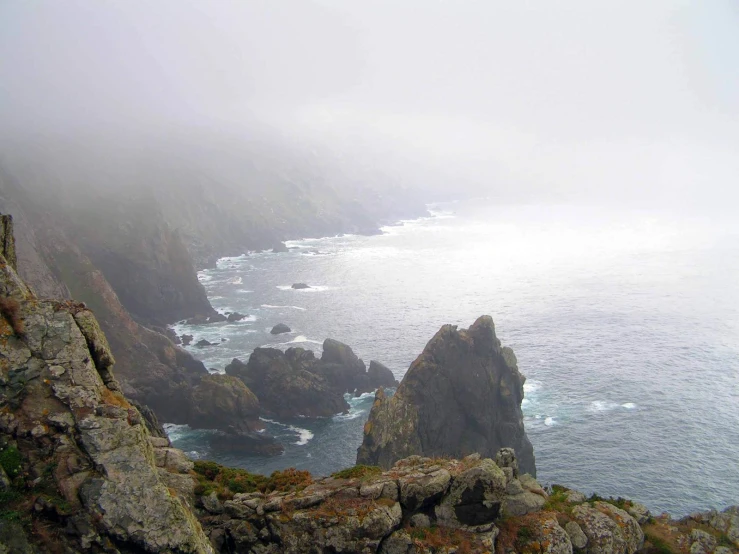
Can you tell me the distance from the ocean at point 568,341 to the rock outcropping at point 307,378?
2.80 m

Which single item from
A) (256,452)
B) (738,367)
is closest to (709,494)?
(738,367)

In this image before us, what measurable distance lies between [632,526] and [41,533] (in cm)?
2591

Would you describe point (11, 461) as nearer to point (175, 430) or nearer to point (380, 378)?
point (175, 430)

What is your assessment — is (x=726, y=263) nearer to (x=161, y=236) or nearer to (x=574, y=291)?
(x=574, y=291)

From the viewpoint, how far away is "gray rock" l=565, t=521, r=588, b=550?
86.1 feet

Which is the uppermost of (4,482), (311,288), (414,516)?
(4,482)

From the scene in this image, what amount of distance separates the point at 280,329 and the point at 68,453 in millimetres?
99919

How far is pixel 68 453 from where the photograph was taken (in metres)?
18.4

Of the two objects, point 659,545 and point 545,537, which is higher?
point 545,537

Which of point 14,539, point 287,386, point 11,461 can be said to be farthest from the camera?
point 287,386

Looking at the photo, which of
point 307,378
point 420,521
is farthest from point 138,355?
point 420,521

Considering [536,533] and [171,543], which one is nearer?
[171,543]

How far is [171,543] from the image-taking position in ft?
57.8

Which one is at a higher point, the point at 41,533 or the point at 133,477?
the point at 133,477
